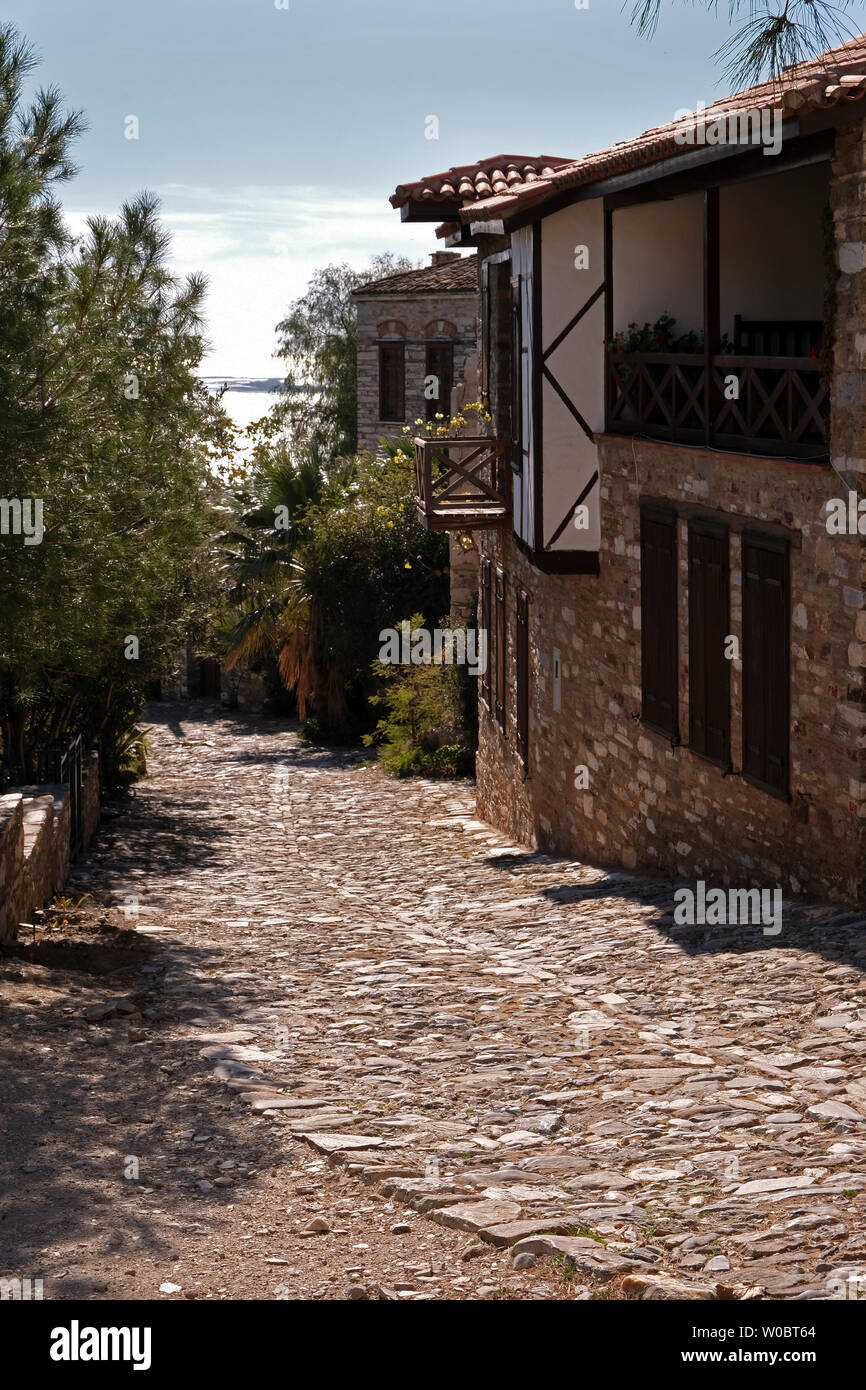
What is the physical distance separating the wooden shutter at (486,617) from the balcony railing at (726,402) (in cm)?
568

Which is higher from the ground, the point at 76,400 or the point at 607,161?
the point at 607,161

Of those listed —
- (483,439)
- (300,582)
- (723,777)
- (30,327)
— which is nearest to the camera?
(30,327)

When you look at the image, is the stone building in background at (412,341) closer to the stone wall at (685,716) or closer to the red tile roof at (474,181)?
the red tile roof at (474,181)

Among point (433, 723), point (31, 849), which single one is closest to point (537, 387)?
point (31, 849)

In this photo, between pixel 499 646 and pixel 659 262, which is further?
pixel 499 646

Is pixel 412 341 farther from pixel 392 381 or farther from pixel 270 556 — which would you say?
pixel 270 556

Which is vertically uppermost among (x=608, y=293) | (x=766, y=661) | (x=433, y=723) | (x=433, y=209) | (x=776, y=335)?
(x=433, y=209)

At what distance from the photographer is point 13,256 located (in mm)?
8430

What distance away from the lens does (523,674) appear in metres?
16.0

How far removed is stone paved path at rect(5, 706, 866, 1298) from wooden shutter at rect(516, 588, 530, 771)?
2.44m

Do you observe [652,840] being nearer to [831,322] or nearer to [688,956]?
[688,956]

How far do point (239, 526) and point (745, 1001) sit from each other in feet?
78.7

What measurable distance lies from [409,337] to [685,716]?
27.5 meters
